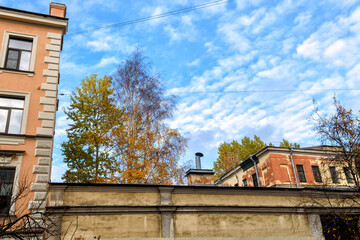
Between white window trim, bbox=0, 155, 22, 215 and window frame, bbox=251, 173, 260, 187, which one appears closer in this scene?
white window trim, bbox=0, 155, 22, 215

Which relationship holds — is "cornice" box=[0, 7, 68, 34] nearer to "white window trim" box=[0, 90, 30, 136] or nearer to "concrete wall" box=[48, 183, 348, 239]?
"white window trim" box=[0, 90, 30, 136]

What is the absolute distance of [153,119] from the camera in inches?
939

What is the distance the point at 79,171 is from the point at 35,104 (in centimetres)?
1119

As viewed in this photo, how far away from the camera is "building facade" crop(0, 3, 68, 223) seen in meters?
11.2

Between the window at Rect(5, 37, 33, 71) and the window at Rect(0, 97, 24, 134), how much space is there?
5.73 feet

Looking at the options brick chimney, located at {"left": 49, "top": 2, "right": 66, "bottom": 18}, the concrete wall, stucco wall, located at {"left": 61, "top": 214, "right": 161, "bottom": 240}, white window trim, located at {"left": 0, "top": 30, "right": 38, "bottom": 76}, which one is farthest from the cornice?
stucco wall, located at {"left": 61, "top": 214, "right": 161, "bottom": 240}

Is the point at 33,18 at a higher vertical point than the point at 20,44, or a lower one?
higher

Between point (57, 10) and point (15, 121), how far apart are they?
6.71m

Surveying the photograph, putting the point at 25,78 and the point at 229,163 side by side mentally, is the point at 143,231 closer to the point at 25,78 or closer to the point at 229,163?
the point at 25,78

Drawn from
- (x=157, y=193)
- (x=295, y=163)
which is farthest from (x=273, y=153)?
(x=157, y=193)

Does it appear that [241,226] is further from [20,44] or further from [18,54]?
[20,44]

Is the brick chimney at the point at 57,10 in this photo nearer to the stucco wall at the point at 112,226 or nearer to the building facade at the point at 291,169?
the stucco wall at the point at 112,226

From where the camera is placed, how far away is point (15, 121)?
40.8 feet

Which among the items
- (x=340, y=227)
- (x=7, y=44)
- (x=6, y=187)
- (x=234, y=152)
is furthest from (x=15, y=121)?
(x=234, y=152)
